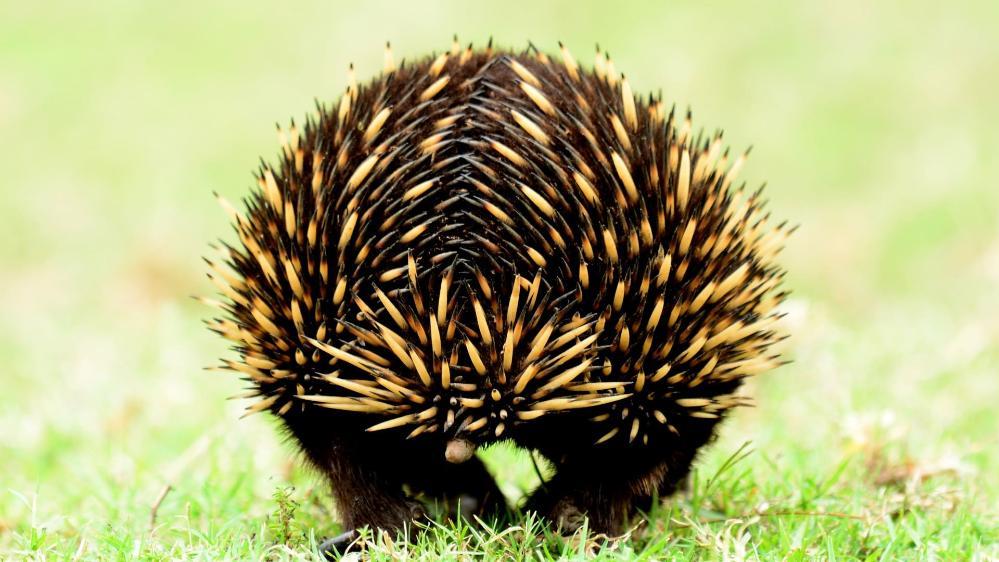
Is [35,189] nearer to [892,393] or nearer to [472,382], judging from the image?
[892,393]

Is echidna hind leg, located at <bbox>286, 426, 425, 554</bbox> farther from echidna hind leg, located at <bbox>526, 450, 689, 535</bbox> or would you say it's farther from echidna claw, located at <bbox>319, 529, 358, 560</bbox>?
echidna hind leg, located at <bbox>526, 450, 689, 535</bbox>

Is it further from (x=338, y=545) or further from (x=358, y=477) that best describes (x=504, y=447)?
(x=338, y=545)

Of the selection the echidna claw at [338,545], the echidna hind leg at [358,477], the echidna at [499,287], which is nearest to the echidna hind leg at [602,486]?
the echidna at [499,287]

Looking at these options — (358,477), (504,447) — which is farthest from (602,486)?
(358,477)

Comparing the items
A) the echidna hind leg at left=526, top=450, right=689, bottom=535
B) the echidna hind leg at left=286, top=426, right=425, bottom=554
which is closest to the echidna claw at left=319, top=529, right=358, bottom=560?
the echidna hind leg at left=286, top=426, right=425, bottom=554

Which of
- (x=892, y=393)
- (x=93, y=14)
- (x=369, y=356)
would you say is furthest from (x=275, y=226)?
(x=93, y=14)

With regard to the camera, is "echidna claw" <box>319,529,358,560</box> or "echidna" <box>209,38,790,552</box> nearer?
"echidna" <box>209,38,790,552</box>
